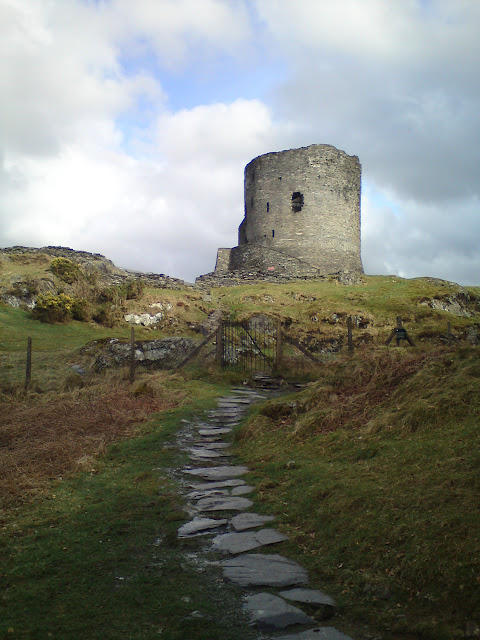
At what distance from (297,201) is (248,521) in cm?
4286

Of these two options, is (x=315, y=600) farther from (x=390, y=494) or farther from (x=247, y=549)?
(x=390, y=494)

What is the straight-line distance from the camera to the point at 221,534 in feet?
18.0

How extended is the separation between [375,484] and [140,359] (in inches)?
455

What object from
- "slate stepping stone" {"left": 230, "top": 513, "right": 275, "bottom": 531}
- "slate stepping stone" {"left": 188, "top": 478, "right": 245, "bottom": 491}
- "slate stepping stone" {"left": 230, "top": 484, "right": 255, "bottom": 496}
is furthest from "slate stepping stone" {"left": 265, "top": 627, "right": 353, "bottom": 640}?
"slate stepping stone" {"left": 188, "top": 478, "right": 245, "bottom": 491}

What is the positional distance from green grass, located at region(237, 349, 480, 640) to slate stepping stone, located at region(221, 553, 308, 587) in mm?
151

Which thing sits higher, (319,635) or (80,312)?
(80,312)

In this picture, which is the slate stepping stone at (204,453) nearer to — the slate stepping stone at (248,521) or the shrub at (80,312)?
the slate stepping stone at (248,521)

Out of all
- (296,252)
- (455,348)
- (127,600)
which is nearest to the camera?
(127,600)

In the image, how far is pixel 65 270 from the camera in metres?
28.8

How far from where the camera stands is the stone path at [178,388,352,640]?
3.75m

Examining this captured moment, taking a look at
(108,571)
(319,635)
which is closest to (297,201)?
(108,571)

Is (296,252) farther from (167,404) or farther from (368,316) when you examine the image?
(167,404)

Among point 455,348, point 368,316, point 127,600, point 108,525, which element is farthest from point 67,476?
point 368,316

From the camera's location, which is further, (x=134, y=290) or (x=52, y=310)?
(x=134, y=290)
